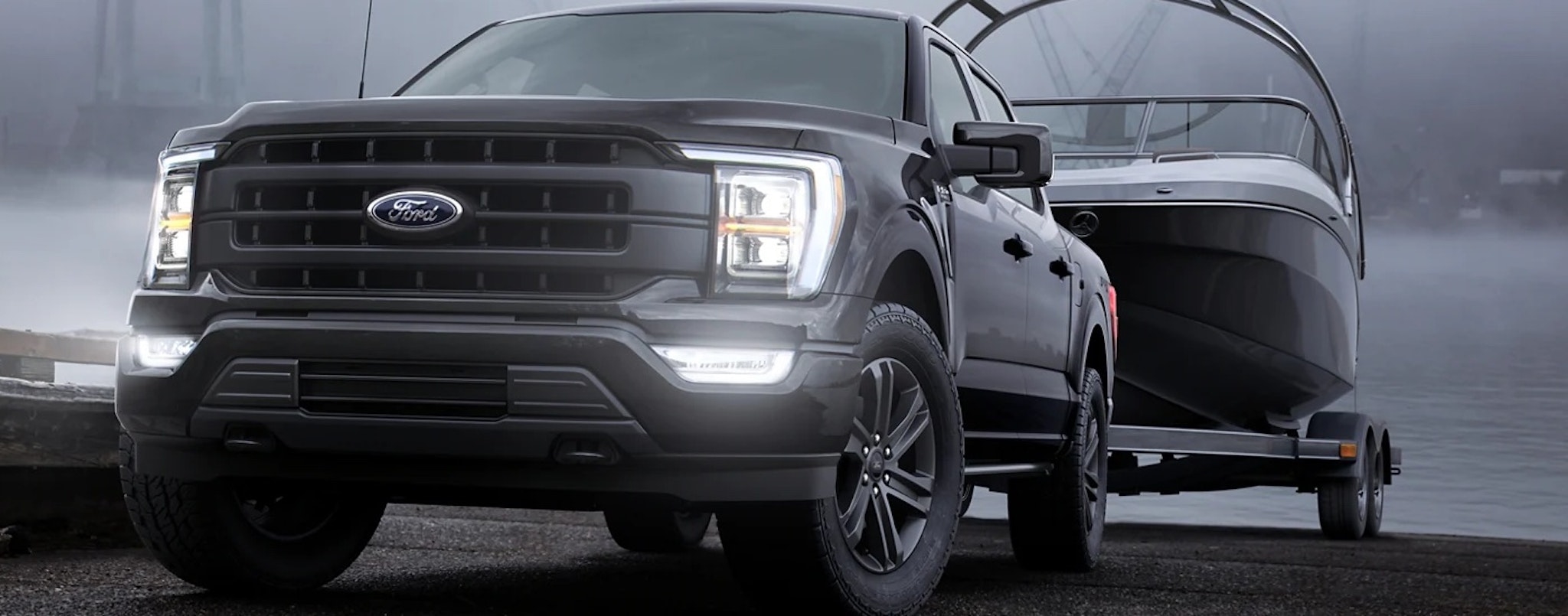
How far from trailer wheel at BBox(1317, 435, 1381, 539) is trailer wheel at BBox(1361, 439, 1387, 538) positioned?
0.36 metres

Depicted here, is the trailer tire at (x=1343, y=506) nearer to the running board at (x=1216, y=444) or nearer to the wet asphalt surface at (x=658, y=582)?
the running board at (x=1216, y=444)

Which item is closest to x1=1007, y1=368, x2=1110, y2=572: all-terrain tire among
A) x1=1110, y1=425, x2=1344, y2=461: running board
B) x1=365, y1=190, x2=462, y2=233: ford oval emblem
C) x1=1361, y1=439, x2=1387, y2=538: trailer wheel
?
x1=1110, y1=425, x2=1344, y2=461: running board

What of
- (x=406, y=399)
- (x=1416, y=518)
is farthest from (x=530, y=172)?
(x=1416, y=518)

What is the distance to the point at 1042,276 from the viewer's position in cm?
645

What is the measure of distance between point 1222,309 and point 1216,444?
1333 millimetres

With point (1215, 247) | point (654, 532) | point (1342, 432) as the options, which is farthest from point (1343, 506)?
point (654, 532)

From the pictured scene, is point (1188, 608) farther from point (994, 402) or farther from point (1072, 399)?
point (1072, 399)

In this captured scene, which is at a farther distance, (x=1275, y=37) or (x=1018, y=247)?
(x=1275, y=37)

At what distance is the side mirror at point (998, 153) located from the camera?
16.5ft

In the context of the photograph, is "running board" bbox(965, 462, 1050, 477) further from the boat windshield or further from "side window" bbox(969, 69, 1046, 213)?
the boat windshield

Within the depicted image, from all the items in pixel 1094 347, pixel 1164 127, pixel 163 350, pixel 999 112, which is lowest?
pixel 163 350

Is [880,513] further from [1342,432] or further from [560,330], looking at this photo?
[1342,432]

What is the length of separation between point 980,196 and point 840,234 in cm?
165

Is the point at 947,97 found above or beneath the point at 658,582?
above
